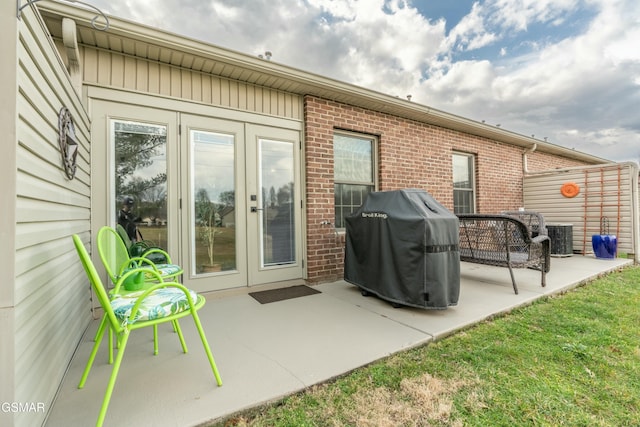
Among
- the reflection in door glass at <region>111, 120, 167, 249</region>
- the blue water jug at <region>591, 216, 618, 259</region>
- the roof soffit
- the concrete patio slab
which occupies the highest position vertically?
the roof soffit

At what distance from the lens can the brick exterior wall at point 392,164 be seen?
13.0 feet

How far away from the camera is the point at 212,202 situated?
11.0 feet

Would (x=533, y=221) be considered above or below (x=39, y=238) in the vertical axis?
below

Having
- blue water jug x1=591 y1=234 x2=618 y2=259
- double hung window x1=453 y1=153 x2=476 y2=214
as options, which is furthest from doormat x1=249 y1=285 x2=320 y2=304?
blue water jug x1=591 y1=234 x2=618 y2=259

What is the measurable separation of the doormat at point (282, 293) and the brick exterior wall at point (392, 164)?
0.27m

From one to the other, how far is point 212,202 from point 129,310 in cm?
209

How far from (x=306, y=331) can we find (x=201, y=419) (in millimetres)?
1140

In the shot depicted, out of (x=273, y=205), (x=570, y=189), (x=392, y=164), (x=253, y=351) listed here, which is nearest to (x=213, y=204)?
(x=273, y=205)

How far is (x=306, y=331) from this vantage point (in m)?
2.36

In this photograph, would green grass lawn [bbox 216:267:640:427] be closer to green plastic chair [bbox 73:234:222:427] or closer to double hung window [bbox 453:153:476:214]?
green plastic chair [bbox 73:234:222:427]

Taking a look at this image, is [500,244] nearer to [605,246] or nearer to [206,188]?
[206,188]

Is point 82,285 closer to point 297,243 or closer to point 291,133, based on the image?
point 297,243

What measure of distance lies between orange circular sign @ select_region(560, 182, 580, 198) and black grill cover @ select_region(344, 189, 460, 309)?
5782mm

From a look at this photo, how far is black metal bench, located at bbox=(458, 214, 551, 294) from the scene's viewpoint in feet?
11.0
